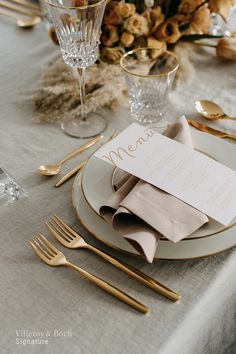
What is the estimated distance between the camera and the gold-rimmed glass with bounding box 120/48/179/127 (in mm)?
826

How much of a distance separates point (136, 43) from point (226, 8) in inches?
7.9

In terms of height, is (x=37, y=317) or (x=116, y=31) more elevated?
(x=116, y=31)

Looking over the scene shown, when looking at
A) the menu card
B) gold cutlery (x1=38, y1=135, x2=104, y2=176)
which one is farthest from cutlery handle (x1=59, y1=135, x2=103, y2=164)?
the menu card

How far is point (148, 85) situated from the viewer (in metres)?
0.84

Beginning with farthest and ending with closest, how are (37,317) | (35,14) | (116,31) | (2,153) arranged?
1. (35,14)
2. (116,31)
3. (2,153)
4. (37,317)

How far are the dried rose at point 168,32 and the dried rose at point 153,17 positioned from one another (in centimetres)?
1

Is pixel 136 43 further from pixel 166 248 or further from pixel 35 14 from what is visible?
pixel 166 248

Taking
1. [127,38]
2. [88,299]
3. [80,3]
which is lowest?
[88,299]

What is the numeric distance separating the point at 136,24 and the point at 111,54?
0.25 ft

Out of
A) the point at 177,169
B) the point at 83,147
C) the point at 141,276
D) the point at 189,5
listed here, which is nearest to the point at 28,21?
the point at 189,5

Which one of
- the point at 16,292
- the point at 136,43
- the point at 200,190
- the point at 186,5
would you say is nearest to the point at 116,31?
the point at 136,43

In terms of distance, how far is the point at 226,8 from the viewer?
3.34 ft

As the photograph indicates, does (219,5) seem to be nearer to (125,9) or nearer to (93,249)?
(125,9)

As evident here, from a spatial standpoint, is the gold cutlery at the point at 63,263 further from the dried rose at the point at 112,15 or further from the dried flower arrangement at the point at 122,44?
the dried rose at the point at 112,15
